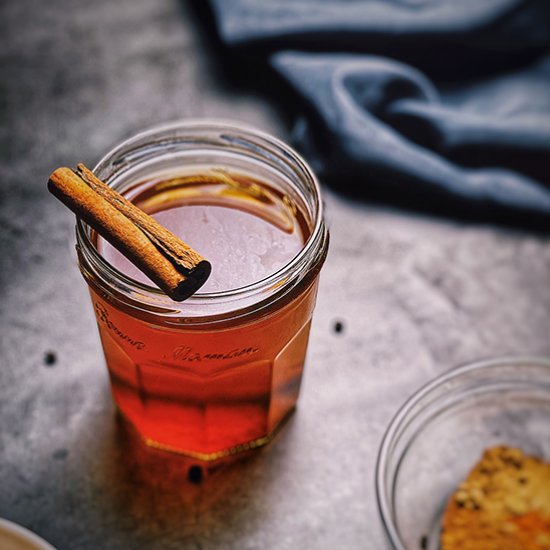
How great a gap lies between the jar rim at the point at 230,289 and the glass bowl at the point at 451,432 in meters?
0.22

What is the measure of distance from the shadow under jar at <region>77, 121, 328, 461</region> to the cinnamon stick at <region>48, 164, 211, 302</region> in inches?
0.6

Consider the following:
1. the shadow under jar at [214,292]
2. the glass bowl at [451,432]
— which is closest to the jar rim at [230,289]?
the shadow under jar at [214,292]

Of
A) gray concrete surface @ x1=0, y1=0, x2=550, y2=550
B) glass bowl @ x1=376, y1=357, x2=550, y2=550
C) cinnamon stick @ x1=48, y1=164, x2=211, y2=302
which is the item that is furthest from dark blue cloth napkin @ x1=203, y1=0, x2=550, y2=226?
cinnamon stick @ x1=48, y1=164, x2=211, y2=302

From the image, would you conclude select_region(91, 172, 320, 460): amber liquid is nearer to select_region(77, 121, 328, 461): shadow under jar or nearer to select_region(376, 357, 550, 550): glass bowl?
select_region(77, 121, 328, 461): shadow under jar

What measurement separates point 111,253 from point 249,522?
28cm

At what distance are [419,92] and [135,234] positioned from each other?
0.58 metres

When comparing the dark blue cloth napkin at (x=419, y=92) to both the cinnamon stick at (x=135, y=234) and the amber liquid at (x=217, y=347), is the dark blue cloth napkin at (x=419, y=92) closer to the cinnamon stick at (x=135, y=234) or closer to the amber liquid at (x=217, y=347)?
the amber liquid at (x=217, y=347)

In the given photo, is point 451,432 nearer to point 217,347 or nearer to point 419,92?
point 217,347

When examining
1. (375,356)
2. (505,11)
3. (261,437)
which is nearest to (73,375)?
(261,437)

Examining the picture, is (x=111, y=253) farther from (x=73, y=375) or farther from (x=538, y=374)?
(x=538, y=374)

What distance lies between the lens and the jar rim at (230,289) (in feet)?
1.89

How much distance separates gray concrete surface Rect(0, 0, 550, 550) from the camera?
74 centimetres

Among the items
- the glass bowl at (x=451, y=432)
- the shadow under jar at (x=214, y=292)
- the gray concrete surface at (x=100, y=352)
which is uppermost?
the shadow under jar at (x=214, y=292)

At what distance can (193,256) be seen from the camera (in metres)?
0.58
